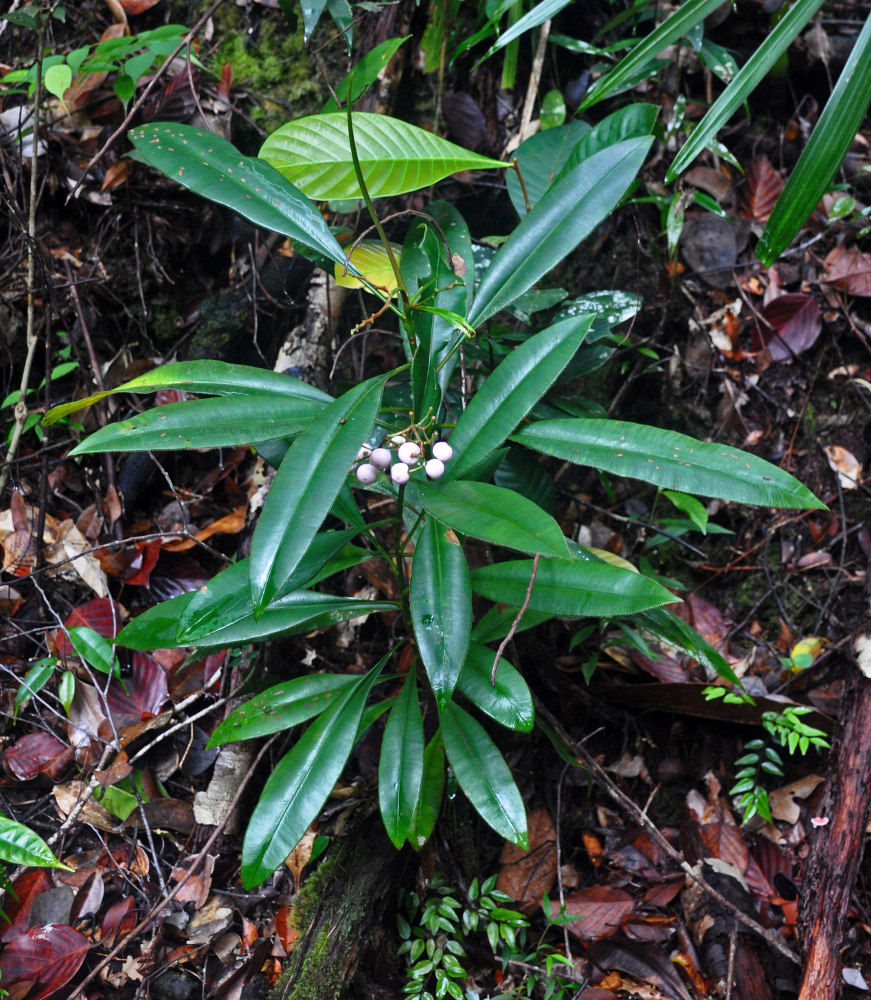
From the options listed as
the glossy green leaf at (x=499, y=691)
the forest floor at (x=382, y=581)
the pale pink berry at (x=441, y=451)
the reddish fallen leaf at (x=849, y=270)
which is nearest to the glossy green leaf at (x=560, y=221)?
the pale pink berry at (x=441, y=451)

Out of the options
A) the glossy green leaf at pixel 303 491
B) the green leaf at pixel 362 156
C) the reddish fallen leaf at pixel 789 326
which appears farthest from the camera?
the reddish fallen leaf at pixel 789 326

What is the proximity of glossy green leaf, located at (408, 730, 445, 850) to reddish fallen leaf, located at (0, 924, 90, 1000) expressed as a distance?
636 mm

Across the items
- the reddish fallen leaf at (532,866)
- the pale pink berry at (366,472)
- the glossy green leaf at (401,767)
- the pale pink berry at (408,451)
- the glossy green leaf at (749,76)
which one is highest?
the glossy green leaf at (749,76)

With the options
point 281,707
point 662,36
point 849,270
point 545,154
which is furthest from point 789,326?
point 281,707

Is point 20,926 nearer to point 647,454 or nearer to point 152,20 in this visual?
point 647,454

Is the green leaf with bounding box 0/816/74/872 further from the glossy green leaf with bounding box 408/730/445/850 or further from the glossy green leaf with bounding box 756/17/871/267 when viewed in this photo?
the glossy green leaf with bounding box 756/17/871/267

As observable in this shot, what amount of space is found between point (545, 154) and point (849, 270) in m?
1.24

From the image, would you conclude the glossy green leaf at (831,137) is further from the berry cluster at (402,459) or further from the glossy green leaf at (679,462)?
the berry cluster at (402,459)

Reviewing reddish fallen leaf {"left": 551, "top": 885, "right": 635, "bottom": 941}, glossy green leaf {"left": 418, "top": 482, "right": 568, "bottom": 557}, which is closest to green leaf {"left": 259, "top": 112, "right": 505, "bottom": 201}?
glossy green leaf {"left": 418, "top": 482, "right": 568, "bottom": 557}

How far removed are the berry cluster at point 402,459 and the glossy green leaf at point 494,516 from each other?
0.03 m

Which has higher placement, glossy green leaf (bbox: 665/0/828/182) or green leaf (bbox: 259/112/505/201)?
glossy green leaf (bbox: 665/0/828/182)

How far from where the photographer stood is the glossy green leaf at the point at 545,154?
1499 mm

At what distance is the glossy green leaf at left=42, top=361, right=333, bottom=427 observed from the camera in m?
1.05

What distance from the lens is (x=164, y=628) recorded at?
3.91 feet
